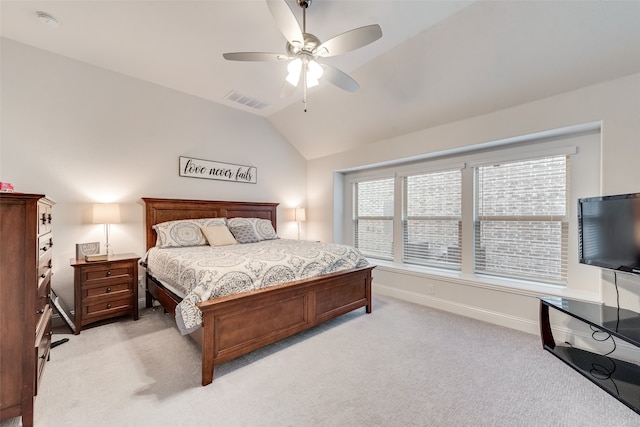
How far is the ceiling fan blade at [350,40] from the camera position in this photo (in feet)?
5.81

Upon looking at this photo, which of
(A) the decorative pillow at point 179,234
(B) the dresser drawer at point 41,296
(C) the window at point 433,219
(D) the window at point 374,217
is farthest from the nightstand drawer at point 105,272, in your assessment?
(C) the window at point 433,219

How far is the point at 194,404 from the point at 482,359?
224 centimetres

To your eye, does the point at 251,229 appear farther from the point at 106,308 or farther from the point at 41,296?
the point at 41,296

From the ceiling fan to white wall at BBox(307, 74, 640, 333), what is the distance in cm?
166

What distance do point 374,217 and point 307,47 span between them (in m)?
3.19

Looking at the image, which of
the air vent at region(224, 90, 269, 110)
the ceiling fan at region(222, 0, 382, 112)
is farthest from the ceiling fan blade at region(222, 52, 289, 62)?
the air vent at region(224, 90, 269, 110)

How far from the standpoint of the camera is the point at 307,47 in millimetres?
1996

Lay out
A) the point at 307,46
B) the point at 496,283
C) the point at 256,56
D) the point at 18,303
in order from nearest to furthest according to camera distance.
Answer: the point at 18,303 < the point at 307,46 < the point at 256,56 < the point at 496,283

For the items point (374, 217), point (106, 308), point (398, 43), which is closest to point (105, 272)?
point (106, 308)

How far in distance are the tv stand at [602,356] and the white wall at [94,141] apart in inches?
170

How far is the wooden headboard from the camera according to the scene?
11.8ft

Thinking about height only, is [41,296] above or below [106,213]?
below

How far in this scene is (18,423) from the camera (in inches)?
60.2

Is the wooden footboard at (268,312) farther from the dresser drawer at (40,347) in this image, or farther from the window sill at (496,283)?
the window sill at (496,283)
